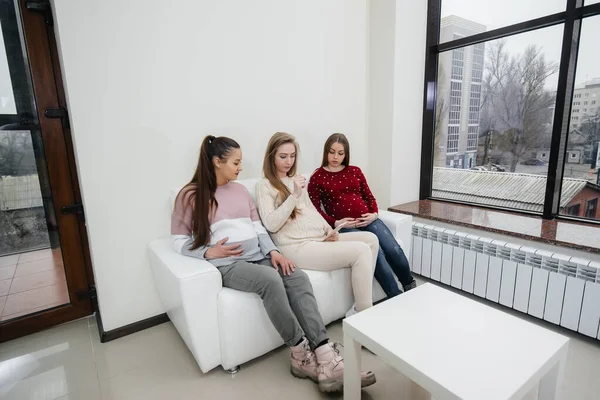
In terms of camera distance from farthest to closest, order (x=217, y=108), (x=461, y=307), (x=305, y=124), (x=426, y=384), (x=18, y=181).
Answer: (x=305, y=124)
(x=217, y=108)
(x=18, y=181)
(x=461, y=307)
(x=426, y=384)

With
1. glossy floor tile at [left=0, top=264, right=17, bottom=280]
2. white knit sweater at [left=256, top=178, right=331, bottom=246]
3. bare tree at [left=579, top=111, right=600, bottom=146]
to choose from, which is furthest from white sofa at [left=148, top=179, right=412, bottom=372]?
bare tree at [left=579, top=111, right=600, bottom=146]

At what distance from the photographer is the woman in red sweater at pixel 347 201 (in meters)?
1.99

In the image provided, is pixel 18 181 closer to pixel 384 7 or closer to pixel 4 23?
pixel 4 23

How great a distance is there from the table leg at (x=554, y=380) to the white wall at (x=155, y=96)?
5.86 ft

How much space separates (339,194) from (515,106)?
4.78 feet

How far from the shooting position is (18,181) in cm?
180

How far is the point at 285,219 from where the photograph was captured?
1729 millimetres

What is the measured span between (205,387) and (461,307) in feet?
3.78

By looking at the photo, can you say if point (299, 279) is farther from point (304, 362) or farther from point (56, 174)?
point (56, 174)

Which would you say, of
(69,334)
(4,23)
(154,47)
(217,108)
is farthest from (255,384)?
(4,23)

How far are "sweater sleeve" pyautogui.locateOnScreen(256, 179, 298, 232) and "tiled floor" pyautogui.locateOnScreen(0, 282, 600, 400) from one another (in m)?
0.67

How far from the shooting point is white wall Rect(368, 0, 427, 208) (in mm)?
2549

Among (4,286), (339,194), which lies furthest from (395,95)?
(4,286)

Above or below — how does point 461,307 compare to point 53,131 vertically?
below
